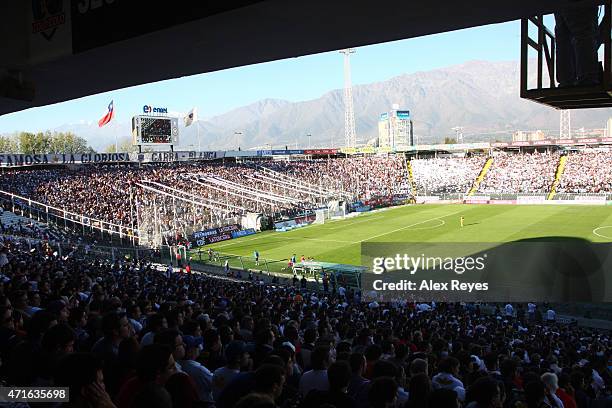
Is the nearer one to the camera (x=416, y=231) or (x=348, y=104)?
(x=416, y=231)

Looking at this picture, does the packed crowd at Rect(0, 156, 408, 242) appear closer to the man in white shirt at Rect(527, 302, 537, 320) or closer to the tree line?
the man in white shirt at Rect(527, 302, 537, 320)

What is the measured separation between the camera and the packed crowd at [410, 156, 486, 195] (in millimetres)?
67062

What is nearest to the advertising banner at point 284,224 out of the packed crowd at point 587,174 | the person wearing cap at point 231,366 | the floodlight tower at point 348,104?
the packed crowd at point 587,174

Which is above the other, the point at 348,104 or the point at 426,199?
the point at 348,104

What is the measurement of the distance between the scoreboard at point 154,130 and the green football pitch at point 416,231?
928 inches

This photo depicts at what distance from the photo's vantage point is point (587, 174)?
6028 cm

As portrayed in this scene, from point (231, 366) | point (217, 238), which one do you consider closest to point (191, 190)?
point (217, 238)

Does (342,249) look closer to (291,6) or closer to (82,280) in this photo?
(82,280)

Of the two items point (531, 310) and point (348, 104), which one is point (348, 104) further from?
point (531, 310)

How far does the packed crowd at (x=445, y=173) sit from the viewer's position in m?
67.1

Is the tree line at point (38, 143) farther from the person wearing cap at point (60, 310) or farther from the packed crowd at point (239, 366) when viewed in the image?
the packed crowd at point (239, 366)

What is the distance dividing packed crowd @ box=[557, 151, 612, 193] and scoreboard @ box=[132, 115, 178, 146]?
43341 millimetres

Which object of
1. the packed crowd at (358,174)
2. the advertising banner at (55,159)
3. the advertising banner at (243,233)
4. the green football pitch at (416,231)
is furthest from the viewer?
the packed crowd at (358,174)

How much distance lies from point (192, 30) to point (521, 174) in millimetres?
66901
